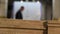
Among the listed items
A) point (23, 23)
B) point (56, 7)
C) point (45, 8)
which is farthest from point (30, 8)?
point (23, 23)

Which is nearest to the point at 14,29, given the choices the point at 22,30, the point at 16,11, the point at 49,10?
the point at 22,30

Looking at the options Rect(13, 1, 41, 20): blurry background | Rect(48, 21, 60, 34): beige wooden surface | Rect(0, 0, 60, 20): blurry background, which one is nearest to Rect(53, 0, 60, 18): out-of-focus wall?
Rect(0, 0, 60, 20): blurry background

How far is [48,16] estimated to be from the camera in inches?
62.5

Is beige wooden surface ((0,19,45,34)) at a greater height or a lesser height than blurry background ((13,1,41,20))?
lesser

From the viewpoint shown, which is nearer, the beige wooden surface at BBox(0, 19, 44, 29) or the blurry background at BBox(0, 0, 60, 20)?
the beige wooden surface at BBox(0, 19, 44, 29)

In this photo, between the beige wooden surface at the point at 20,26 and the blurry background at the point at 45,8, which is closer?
the beige wooden surface at the point at 20,26

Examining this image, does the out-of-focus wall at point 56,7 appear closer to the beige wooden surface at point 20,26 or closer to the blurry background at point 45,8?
the blurry background at point 45,8

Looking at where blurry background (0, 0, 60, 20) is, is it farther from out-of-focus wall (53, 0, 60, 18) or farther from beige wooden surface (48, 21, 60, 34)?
beige wooden surface (48, 21, 60, 34)

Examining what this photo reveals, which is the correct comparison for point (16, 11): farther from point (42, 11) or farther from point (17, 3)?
point (42, 11)

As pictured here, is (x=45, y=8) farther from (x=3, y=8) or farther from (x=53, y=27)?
(x=53, y=27)

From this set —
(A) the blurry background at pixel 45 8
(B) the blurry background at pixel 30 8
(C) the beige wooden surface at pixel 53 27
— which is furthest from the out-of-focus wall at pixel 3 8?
(C) the beige wooden surface at pixel 53 27

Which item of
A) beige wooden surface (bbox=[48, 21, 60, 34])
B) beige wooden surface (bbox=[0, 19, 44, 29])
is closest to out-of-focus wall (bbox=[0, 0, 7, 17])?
beige wooden surface (bbox=[0, 19, 44, 29])

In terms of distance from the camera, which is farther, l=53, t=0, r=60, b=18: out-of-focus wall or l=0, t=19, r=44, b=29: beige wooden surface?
l=53, t=0, r=60, b=18: out-of-focus wall

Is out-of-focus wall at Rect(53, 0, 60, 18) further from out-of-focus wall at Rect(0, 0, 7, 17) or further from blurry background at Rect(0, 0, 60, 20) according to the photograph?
out-of-focus wall at Rect(0, 0, 7, 17)
